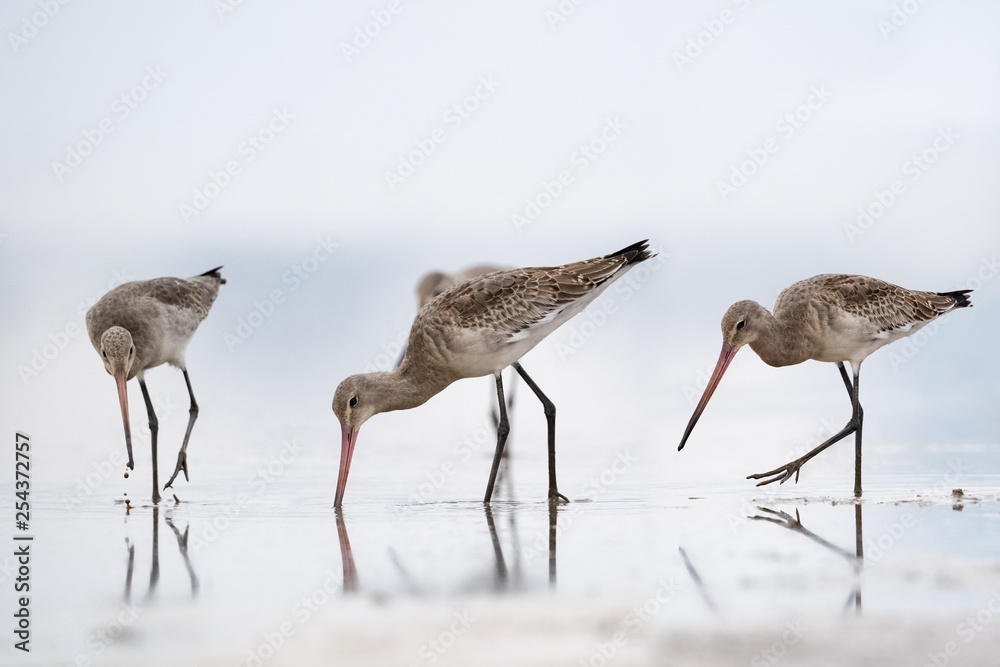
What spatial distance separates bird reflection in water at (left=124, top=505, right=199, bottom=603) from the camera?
5.28m

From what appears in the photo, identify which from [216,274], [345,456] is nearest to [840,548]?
[345,456]

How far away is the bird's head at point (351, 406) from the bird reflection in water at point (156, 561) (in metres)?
1.04

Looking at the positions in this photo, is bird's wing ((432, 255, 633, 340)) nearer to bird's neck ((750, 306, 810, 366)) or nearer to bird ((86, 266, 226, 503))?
bird's neck ((750, 306, 810, 366))

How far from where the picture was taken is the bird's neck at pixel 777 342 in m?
7.93

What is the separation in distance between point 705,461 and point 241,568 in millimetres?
4393

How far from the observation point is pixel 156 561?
587cm

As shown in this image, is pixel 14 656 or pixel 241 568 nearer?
pixel 14 656

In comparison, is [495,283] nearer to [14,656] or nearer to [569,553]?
[569,553]

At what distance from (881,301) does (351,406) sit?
395 cm

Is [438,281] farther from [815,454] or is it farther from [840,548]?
Result: [840,548]

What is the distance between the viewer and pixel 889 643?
4.26 m

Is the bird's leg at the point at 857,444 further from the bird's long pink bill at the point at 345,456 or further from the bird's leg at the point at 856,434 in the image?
the bird's long pink bill at the point at 345,456

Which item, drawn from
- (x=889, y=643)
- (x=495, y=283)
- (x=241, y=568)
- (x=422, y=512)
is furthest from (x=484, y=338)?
(x=889, y=643)

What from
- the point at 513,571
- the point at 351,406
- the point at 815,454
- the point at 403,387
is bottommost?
the point at 513,571
